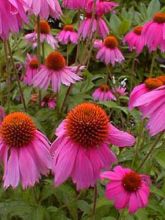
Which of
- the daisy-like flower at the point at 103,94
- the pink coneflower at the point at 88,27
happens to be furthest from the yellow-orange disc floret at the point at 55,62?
the daisy-like flower at the point at 103,94

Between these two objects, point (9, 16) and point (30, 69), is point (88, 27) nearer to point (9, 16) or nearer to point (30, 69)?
point (30, 69)

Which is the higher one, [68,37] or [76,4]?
[76,4]

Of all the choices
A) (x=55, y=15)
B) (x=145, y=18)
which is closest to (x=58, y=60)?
(x=55, y=15)

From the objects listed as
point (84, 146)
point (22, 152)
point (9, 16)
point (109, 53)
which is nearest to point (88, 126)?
point (84, 146)

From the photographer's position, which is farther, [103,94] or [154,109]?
[103,94]

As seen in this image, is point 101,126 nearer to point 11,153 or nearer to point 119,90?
point 11,153

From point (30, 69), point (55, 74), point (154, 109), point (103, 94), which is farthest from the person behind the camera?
point (103, 94)

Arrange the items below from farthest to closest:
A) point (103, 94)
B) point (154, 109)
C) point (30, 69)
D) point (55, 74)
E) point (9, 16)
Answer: point (103, 94), point (30, 69), point (55, 74), point (9, 16), point (154, 109)
